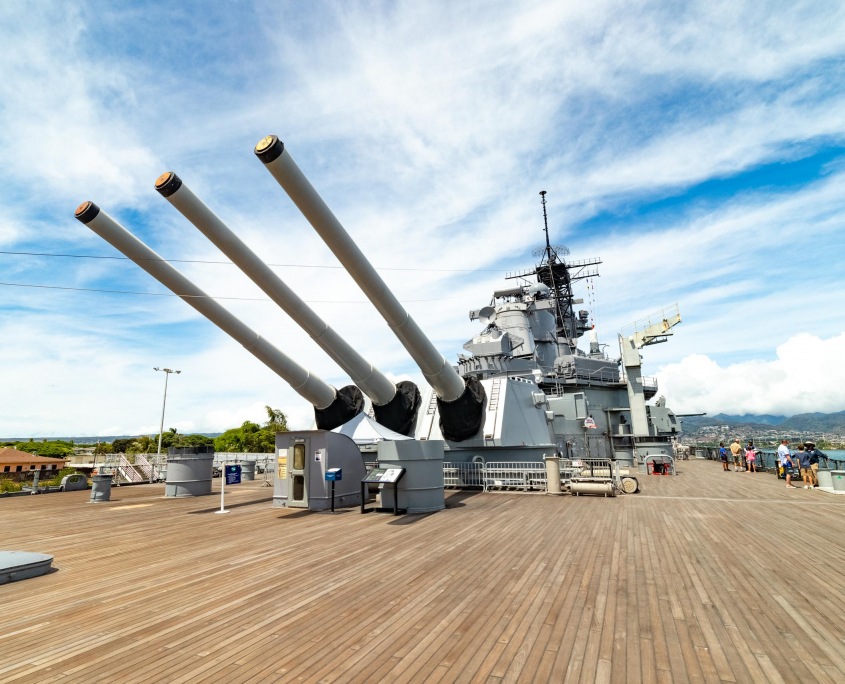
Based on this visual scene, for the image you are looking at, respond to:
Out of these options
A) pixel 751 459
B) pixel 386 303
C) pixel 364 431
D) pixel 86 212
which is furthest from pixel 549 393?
pixel 86 212

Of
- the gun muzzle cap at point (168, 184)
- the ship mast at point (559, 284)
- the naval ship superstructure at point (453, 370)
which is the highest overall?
the ship mast at point (559, 284)

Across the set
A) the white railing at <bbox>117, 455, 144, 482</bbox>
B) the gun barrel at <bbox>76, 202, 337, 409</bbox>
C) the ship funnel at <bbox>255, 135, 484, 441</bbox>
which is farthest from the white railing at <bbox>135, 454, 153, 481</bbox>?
the ship funnel at <bbox>255, 135, 484, 441</bbox>

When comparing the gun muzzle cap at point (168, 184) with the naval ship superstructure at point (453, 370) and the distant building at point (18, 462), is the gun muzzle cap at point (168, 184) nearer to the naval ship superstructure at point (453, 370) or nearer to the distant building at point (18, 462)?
the naval ship superstructure at point (453, 370)

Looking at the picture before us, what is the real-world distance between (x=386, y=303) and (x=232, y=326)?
3.90 m

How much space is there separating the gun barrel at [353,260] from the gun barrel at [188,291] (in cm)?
340

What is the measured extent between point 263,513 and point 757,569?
841 centimetres

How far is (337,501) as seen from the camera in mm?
9977

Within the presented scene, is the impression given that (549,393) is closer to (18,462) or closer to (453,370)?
(453,370)

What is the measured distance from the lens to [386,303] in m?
8.55

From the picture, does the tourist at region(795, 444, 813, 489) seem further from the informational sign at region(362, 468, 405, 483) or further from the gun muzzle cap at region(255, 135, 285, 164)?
the gun muzzle cap at region(255, 135, 285, 164)

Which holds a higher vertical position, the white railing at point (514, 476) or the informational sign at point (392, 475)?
the informational sign at point (392, 475)

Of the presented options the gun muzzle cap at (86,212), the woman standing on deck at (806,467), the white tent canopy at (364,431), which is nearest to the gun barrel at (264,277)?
the white tent canopy at (364,431)

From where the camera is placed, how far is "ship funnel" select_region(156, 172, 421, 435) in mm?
7508

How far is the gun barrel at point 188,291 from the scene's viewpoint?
828 centimetres
